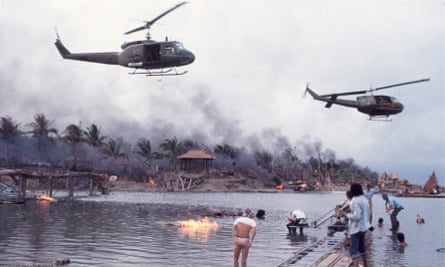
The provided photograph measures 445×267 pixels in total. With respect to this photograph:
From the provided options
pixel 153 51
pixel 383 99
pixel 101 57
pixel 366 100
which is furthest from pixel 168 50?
pixel 383 99

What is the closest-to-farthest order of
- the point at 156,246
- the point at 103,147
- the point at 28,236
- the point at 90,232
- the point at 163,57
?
the point at 156,246 → the point at 28,236 → the point at 90,232 → the point at 163,57 → the point at 103,147

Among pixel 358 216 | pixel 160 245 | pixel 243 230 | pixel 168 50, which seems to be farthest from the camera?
pixel 168 50

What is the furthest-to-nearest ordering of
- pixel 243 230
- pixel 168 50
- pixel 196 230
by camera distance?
1. pixel 168 50
2. pixel 196 230
3. pixel 243 230

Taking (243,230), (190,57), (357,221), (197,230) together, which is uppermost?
(190,57)

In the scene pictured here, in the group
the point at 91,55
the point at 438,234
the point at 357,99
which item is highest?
the point at 91,55

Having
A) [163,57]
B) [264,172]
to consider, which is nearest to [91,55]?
[163,57]

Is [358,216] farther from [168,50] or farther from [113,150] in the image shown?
[113,150]

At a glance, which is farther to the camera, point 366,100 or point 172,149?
point 172,149

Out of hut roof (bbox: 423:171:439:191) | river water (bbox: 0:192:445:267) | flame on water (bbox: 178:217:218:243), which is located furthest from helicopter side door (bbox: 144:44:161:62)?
hut roof (bbox: 423:171:439:191)

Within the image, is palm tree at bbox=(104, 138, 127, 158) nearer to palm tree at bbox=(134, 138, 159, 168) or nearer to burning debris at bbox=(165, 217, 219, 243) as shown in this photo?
palm tree at bbox=(134, 138, 159, 168)

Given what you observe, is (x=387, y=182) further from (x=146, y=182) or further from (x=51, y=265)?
(x=51, y=265)

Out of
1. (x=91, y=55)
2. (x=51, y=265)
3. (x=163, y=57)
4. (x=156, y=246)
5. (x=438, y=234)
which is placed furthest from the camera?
(x=91, y=55)
